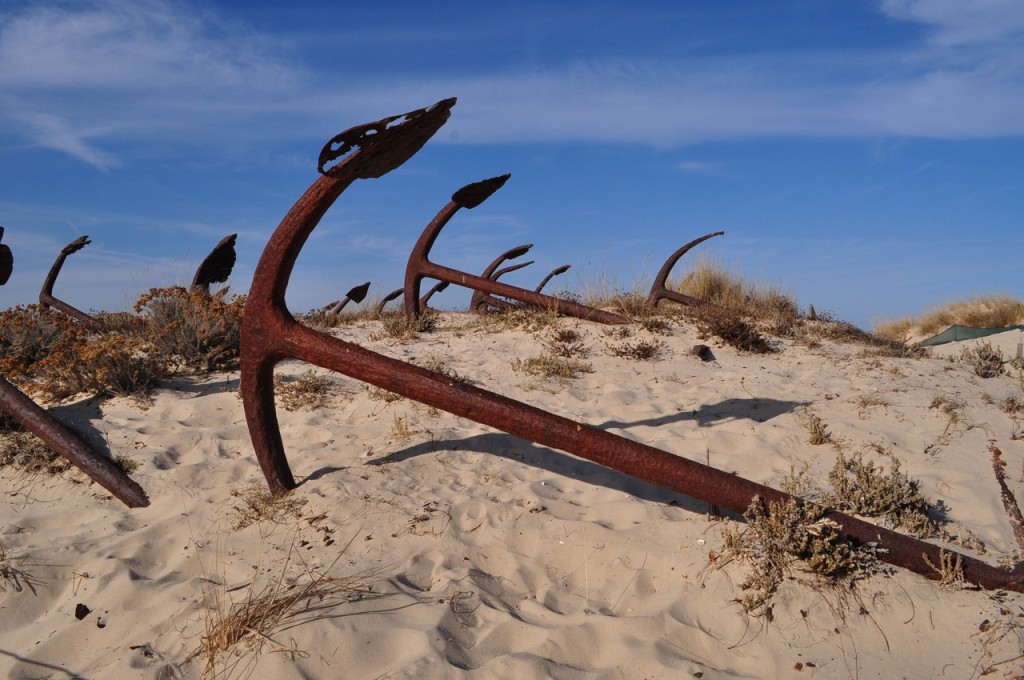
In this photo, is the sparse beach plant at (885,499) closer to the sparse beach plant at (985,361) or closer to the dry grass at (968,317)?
the sparse beach plant at (985,361)

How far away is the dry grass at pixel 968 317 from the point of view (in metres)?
11.8

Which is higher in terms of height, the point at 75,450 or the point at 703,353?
the point at 703,353

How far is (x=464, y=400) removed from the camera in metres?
2.62

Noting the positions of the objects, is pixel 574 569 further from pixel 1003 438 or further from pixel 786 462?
pixel 1003 438

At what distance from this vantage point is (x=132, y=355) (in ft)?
16.5

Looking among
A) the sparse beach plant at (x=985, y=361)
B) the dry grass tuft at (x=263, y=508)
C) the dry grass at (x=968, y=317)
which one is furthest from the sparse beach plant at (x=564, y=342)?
the dry grass at (x=968, y=317)

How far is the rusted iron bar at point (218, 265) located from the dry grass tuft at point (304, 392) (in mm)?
1068

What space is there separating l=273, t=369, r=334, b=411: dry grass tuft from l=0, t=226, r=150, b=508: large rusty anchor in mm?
1275

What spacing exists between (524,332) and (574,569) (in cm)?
398

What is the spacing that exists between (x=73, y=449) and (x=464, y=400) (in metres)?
2.07

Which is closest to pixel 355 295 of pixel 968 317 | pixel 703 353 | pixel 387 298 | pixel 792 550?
pixel 387 298

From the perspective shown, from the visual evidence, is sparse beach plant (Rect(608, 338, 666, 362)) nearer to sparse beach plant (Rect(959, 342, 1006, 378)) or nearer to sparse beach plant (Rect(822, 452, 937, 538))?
sparse beach plant (Rect(822, 452, 937, 538))

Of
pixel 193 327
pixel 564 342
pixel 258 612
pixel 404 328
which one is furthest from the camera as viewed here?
pixel 404 328

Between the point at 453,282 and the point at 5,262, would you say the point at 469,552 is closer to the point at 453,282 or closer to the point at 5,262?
the point at 5,262
